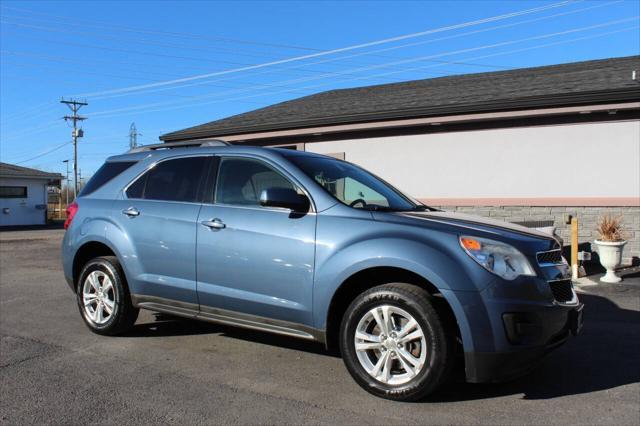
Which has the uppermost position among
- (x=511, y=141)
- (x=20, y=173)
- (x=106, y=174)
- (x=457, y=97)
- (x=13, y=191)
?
(x=457, y=97)

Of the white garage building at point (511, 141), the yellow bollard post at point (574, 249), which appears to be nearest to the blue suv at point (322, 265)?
the yellow bollard post at point (574, 249)

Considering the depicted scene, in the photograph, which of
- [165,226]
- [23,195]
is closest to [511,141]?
[165,226]

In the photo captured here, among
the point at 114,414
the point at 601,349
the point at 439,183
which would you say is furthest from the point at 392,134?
the point at 114,414

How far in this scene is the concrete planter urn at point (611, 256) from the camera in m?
8.23

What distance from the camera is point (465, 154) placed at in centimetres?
1094

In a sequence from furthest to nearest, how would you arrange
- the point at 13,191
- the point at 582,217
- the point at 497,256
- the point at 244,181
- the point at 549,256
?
the point at 13,191, the point at 582,217, the point at 244,181, the point at 549,256, the point at 497,256

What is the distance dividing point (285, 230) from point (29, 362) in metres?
2.57

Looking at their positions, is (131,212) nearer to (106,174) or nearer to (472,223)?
(106,174)

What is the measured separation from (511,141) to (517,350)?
7.86 m

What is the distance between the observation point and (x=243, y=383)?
4066 millimetres

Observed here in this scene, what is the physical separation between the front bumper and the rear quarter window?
154 inches

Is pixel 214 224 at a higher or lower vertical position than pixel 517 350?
higher

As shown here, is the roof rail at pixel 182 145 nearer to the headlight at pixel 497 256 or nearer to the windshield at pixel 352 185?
the windshield at pixel 352 185

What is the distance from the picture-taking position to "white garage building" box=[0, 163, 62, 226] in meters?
29.8
